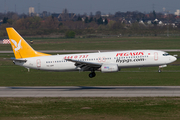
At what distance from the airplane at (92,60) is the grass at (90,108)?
1122 cm

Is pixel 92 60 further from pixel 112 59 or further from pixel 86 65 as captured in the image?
pixel 112 59

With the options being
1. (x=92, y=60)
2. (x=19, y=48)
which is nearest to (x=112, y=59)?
(x=92, y=60)

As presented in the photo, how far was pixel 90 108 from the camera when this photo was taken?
3853 centimetres

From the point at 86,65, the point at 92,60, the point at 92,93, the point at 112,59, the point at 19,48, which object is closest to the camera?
the point at 92,93

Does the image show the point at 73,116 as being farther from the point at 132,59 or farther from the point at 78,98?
the point at 132,59

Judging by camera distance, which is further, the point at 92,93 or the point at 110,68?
the point at 110,68

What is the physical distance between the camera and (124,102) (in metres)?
41.4

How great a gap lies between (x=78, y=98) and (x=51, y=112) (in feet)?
29.1

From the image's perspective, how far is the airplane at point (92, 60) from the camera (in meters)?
53.1

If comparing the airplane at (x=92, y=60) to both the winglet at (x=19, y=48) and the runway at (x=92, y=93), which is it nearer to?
the winglet at (x=19, y=48)

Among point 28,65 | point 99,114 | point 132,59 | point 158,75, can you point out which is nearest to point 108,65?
point 132,59

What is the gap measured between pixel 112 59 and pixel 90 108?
56.0 feet

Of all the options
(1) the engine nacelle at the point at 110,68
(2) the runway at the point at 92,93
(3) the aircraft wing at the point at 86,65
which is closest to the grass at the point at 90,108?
(2) the runway at the point at 92,93

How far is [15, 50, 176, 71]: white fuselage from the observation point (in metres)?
53.1
